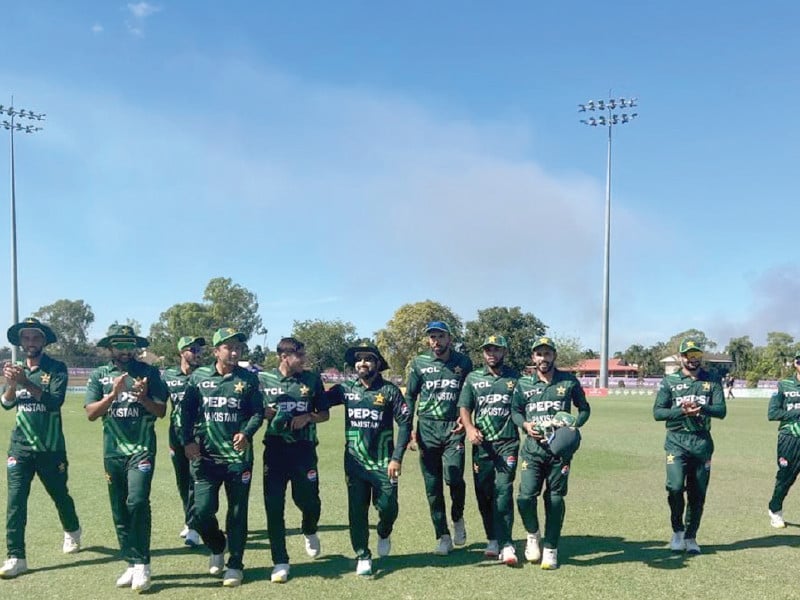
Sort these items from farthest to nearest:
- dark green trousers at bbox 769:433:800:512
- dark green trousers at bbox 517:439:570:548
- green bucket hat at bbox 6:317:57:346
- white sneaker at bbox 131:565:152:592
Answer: dark green trousers at bbox 769:433:800:512 < green bucket hat at bbox 6:317:57:346 < dark green trousers at bbox 517:439:570:548 < white sneaker at bbox 131:565:152:592

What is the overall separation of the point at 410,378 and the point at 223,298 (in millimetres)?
84273

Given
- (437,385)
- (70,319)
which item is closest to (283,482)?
(437,385)

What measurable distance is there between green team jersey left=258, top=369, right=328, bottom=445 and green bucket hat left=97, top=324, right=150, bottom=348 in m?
1.16

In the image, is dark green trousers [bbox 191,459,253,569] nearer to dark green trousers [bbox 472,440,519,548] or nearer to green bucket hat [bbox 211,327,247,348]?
green bucket hat [bbox 211,327,247,348]

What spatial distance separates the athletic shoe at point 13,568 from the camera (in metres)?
6.21

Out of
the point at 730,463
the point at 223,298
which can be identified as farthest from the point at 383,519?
the point at 223,298

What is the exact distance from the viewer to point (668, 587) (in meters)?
5.92

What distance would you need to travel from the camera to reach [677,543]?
7.20 meters

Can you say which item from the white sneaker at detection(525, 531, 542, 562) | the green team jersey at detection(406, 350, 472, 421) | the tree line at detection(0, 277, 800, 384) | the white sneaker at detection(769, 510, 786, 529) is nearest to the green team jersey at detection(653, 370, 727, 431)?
the white sneaker at detection(769, 510, 786, 529)

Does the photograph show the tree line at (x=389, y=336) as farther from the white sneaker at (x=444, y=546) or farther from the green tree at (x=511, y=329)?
the white sneaker at (x=444, y=546)

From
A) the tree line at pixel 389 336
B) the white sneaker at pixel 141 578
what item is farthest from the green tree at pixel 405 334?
the white sneaker at pixel 141 578

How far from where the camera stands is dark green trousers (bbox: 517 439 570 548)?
6504 millimetres

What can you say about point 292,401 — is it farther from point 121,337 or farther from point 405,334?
point 405,334

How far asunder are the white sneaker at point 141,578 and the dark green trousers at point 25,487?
4.42ft
